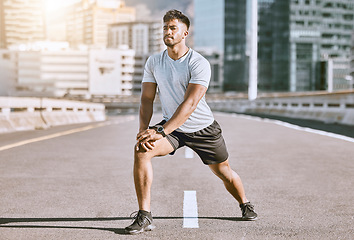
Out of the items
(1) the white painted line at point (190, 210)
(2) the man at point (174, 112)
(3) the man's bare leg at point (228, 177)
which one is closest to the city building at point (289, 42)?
(1) the white painted line at point (190, 210)

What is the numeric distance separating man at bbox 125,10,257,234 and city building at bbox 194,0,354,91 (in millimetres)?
147219

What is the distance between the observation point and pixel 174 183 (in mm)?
7637

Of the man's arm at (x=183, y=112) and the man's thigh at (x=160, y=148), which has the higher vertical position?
the man's arm at (x=183, y=112)

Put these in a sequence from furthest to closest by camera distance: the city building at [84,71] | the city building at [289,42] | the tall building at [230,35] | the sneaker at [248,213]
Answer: the city building at [84,71] < the tall building at [230,35] < the city building at [289,42] < the sneaker at [248,213]

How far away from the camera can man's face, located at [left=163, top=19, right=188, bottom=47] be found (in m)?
4.75

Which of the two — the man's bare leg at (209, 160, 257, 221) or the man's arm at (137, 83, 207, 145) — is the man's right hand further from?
the man's bare leg at (209, 160, 257, 221)

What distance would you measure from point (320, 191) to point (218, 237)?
9.18ft

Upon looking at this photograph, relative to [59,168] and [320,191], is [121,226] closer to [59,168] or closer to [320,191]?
[320,191]

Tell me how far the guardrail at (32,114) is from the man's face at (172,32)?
43.1ft

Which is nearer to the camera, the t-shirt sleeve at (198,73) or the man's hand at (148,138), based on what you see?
the man's hand at (148,138)

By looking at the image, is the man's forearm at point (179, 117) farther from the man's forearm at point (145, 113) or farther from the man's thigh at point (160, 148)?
the man's forearm at point (145, 113)

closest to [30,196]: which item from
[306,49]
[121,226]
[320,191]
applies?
[121,226]

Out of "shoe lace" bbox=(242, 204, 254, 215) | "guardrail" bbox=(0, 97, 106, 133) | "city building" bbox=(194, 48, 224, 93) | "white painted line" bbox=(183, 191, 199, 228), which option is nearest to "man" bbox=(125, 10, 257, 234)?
"white painted line" bbox=(183, 191, 199, 228)

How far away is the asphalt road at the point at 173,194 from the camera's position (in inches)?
193
